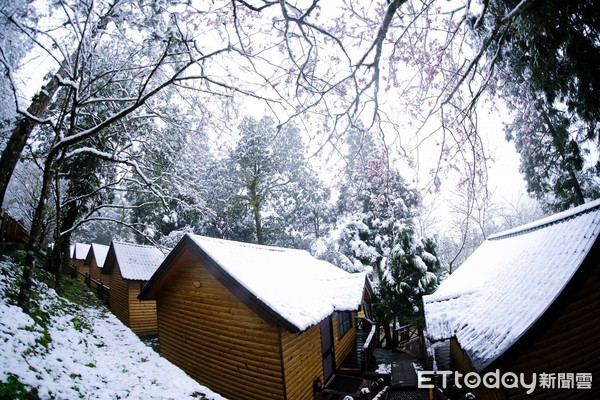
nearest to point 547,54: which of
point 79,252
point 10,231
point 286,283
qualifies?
point 286,283

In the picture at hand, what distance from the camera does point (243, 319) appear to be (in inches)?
326

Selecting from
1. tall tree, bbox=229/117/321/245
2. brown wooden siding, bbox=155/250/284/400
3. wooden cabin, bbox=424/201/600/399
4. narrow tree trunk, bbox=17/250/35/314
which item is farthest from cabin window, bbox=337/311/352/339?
narrow tree trunk, bbox=17/250/35/314

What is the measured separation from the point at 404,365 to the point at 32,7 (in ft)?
61.5

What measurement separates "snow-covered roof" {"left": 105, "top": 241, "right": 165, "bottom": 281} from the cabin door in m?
12.7

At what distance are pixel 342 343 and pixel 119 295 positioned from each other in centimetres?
1700

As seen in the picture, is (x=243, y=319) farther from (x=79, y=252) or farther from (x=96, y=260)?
(x=79, y=252)

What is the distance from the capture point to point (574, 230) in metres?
6.95

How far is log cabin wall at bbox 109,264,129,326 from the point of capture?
1888cm

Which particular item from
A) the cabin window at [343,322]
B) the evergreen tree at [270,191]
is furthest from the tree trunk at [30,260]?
the evergreen tree at [270,191]

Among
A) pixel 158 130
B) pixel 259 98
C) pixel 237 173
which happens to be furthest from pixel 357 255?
pixel 259 98

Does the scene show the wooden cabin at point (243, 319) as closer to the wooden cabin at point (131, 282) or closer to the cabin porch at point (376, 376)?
the cabin porch at point (376, 376)

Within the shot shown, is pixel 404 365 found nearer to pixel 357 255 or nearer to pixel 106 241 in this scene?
pixel 357 255

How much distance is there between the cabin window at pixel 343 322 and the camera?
13.7 meters

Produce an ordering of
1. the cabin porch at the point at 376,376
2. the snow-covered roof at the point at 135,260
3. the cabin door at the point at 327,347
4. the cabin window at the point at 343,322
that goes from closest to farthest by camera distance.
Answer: the cabin porch at the point at 376,376 < the cabin door at the point at 327,347 < the cabin window at the point at 343,322 < the snow-covered roof at the point at 135,260
